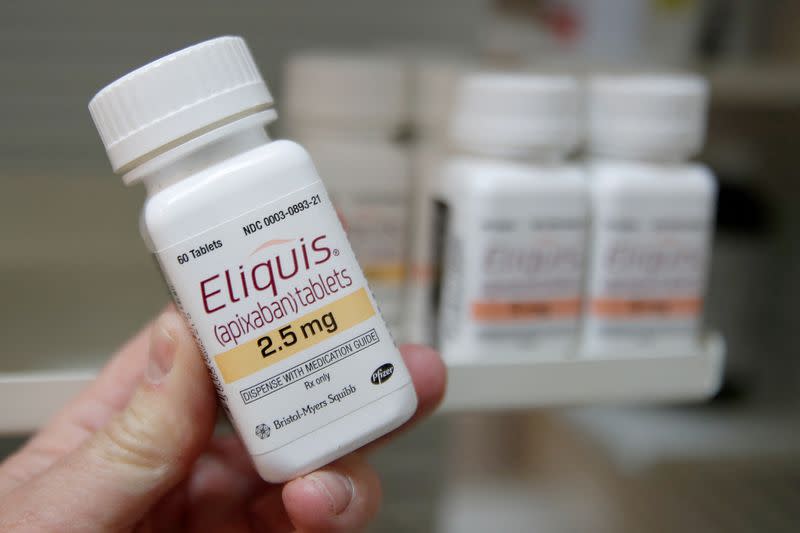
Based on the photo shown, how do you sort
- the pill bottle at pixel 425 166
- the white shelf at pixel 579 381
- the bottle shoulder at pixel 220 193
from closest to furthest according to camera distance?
the bottle shoulder at pixel 220 193 → the white shelf at pixel 579 381 → the pill bottle at pixel 425 166

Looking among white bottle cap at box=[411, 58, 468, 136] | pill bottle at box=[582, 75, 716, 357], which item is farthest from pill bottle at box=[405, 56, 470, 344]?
pill bottle at box=[582, 75, 716, 357]

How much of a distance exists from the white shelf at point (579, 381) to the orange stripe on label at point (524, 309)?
36 millimetres

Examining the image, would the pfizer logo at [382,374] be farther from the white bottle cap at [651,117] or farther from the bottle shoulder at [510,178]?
the white bottle cap at [651,117]

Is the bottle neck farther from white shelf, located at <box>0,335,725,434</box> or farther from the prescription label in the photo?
white shelf, located at <box>0,335,725,434</box>

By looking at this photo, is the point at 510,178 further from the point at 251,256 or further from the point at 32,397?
the point at 32,397

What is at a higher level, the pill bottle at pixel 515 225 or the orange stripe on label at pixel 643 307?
the pill bottle at pixel 515 225

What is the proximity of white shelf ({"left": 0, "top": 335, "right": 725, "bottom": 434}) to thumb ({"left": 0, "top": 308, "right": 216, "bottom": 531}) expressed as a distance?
72 millimetres

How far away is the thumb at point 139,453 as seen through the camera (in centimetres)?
34

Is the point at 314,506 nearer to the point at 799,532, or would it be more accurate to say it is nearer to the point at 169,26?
the point at 169,26

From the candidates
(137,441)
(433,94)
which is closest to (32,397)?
(137,441)

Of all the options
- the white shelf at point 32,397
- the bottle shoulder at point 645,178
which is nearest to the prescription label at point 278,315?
the white shelf at point 32,397

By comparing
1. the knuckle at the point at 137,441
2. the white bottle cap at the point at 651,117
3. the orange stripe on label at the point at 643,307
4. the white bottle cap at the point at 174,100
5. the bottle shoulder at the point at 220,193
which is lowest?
the orange stripe on label at the point at 643,307

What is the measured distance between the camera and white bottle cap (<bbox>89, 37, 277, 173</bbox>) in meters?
0.33

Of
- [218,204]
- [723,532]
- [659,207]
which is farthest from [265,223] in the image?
[723,532]
